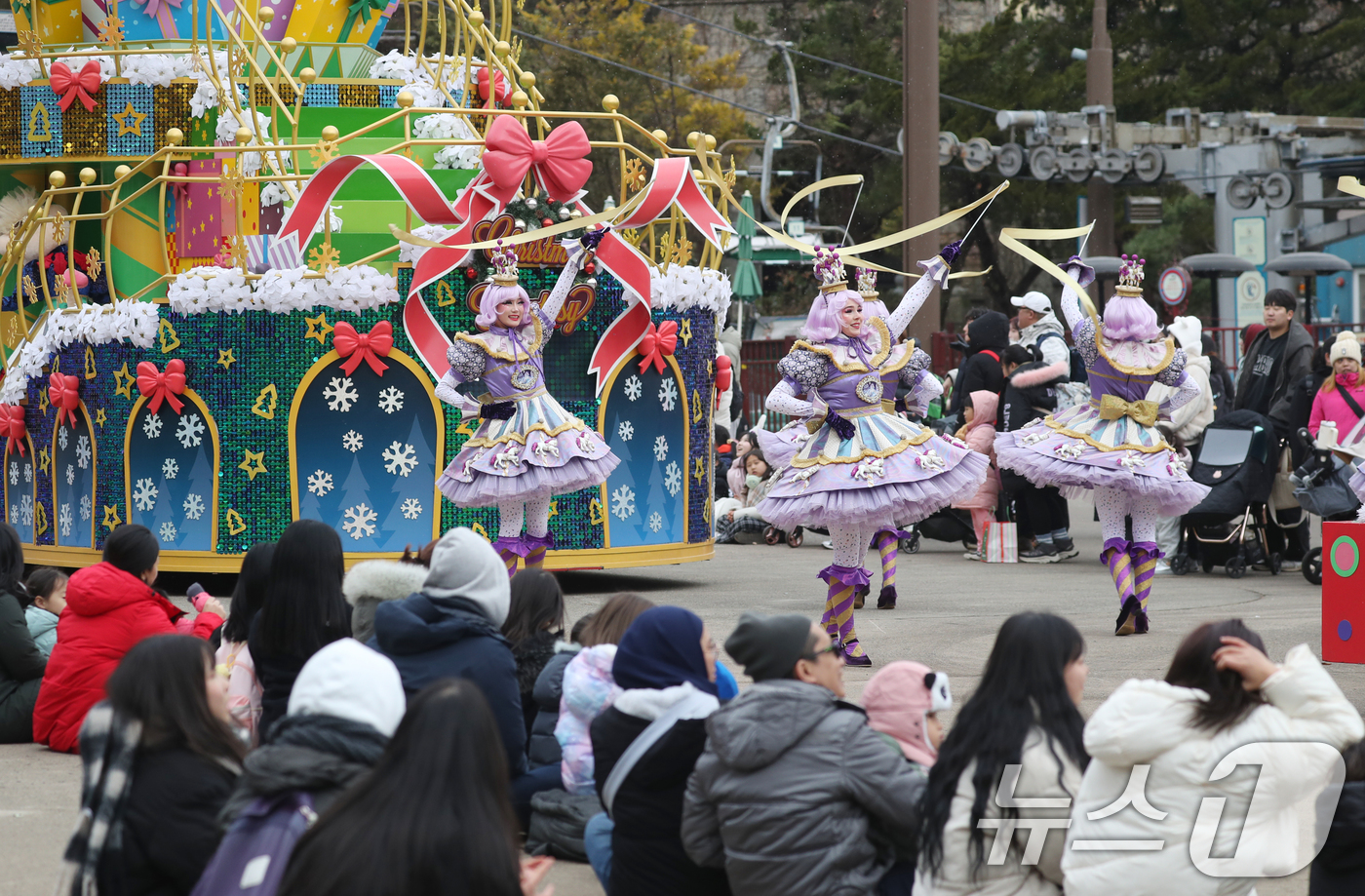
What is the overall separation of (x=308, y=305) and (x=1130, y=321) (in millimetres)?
5555

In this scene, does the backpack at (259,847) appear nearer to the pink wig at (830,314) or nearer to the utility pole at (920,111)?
the pink wig at (830,314)

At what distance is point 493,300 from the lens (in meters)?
9.71

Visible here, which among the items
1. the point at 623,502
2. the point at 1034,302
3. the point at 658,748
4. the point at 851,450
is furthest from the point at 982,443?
the point at 658,748

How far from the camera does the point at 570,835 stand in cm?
543

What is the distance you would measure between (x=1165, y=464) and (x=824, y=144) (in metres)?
31.2

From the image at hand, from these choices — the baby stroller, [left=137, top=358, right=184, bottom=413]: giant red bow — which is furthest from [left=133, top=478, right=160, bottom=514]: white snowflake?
the baby stroller

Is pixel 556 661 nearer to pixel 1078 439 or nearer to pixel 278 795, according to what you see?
pixel 278 795

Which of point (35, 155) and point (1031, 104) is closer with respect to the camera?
point (35, 155)

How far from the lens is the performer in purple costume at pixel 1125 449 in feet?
31.0

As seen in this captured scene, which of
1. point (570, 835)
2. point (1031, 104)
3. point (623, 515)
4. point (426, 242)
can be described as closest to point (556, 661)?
point (570, 835)

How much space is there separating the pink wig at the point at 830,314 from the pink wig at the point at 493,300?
1.76m

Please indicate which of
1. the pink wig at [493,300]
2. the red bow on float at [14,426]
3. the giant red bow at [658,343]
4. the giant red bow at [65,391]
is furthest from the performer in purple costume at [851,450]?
the red bow on float at [14,426]

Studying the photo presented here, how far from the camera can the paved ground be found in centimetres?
602

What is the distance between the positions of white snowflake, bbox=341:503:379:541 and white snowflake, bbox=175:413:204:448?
1253 mm
